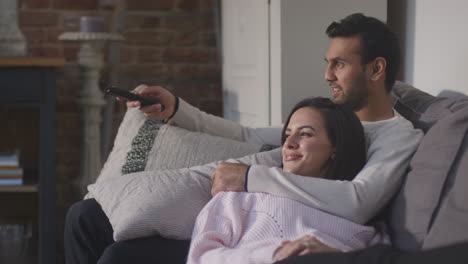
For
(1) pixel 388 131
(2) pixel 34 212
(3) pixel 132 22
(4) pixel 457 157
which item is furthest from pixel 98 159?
(4) pixel 457 157

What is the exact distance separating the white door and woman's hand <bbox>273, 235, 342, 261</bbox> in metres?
1.47

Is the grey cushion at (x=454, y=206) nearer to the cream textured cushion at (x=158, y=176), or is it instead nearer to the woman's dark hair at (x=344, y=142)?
the woman's dark hair at (x=344, y=142)

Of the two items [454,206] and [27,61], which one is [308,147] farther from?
[27,61]

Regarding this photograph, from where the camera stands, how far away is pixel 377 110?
213cm

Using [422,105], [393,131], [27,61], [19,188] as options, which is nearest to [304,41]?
[422,105]

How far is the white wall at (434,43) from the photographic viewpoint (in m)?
2.13

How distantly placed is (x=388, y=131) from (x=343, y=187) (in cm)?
23

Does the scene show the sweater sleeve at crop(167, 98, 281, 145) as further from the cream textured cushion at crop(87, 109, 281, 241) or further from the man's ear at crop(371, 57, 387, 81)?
the man's ear at crop(371, 57, 387, 81)

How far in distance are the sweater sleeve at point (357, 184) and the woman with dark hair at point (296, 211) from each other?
2 centimetres

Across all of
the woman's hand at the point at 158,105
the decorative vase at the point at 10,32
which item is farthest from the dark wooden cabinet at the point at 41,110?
the woman's hand at the point at 158,105

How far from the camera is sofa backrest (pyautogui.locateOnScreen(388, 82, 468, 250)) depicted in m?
1.45

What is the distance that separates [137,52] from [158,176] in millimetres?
1988

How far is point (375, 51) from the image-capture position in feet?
7.22

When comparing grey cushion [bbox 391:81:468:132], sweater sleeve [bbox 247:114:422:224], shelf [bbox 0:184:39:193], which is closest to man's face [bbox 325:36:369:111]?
grey cushion [bbox 391:81:468:132]
